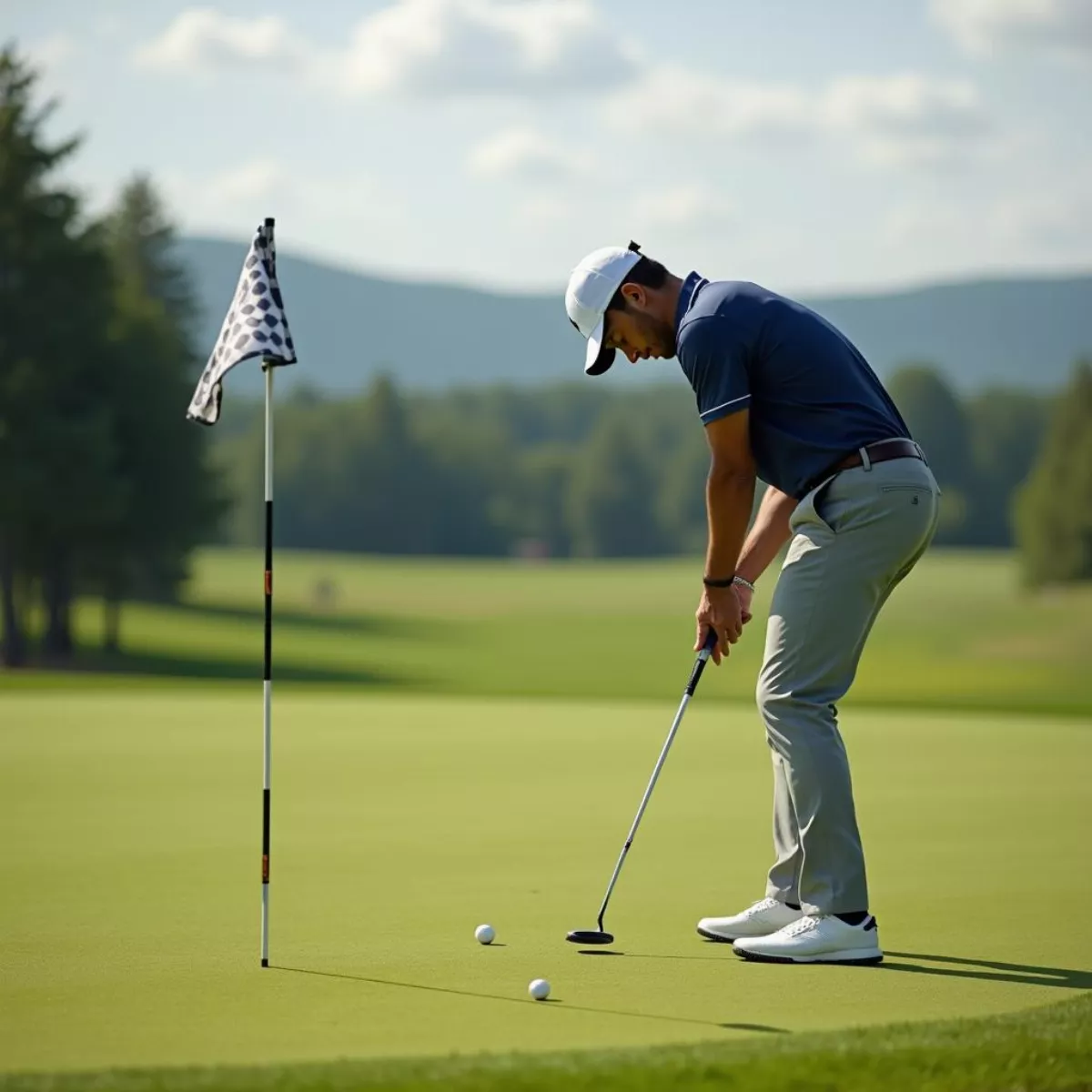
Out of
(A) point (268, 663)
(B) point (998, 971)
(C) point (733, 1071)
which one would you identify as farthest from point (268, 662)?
(B) point (998, 971)

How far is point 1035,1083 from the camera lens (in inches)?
133

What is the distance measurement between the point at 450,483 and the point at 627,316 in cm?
8792

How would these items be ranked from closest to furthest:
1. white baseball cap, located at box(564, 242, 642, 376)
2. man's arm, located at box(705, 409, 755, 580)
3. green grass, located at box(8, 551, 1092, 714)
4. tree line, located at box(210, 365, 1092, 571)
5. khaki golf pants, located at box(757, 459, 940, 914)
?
1. man's arm, located at box(705, 409, 755, 580)
2. khaki golf pants, located at box(757, 459, 940, 914)
3. white baseball cap, located at box(564, 242, 642, 376)
4. green grass, located at box(8, 551, 1092, 714)
5. tree line, located at box(210, 365, 1092, 571)

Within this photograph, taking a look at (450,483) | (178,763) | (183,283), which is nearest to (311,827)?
(178,763)

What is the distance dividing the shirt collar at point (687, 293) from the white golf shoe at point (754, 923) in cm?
158

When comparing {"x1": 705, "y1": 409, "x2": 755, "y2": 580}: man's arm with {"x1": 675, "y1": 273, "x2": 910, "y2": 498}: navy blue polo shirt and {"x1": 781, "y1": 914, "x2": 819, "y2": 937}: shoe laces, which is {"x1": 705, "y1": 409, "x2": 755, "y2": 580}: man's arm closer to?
{"x1": 675, "y1": 273, "x2": 910, "y2": 498}: navy blue polo shirt

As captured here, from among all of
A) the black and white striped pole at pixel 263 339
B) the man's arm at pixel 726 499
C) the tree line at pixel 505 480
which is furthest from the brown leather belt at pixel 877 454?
the tree line at pixel 505 480

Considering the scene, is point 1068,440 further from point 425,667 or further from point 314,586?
point 425,667

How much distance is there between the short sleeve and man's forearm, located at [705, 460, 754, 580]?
16 centimetres

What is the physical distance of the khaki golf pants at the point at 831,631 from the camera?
4.88 metres

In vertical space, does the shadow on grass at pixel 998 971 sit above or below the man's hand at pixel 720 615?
below

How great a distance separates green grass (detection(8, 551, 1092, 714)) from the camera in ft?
106

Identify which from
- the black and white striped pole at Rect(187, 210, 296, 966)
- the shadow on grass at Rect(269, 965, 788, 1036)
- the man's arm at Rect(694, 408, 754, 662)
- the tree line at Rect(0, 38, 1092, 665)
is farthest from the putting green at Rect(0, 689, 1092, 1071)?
the tree line at Rect(0, 38, 1092, 665)

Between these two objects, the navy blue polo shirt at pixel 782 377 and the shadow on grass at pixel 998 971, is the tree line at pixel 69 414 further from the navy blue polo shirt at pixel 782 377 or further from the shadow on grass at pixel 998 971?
the shadow on grass at pixel 998 971
